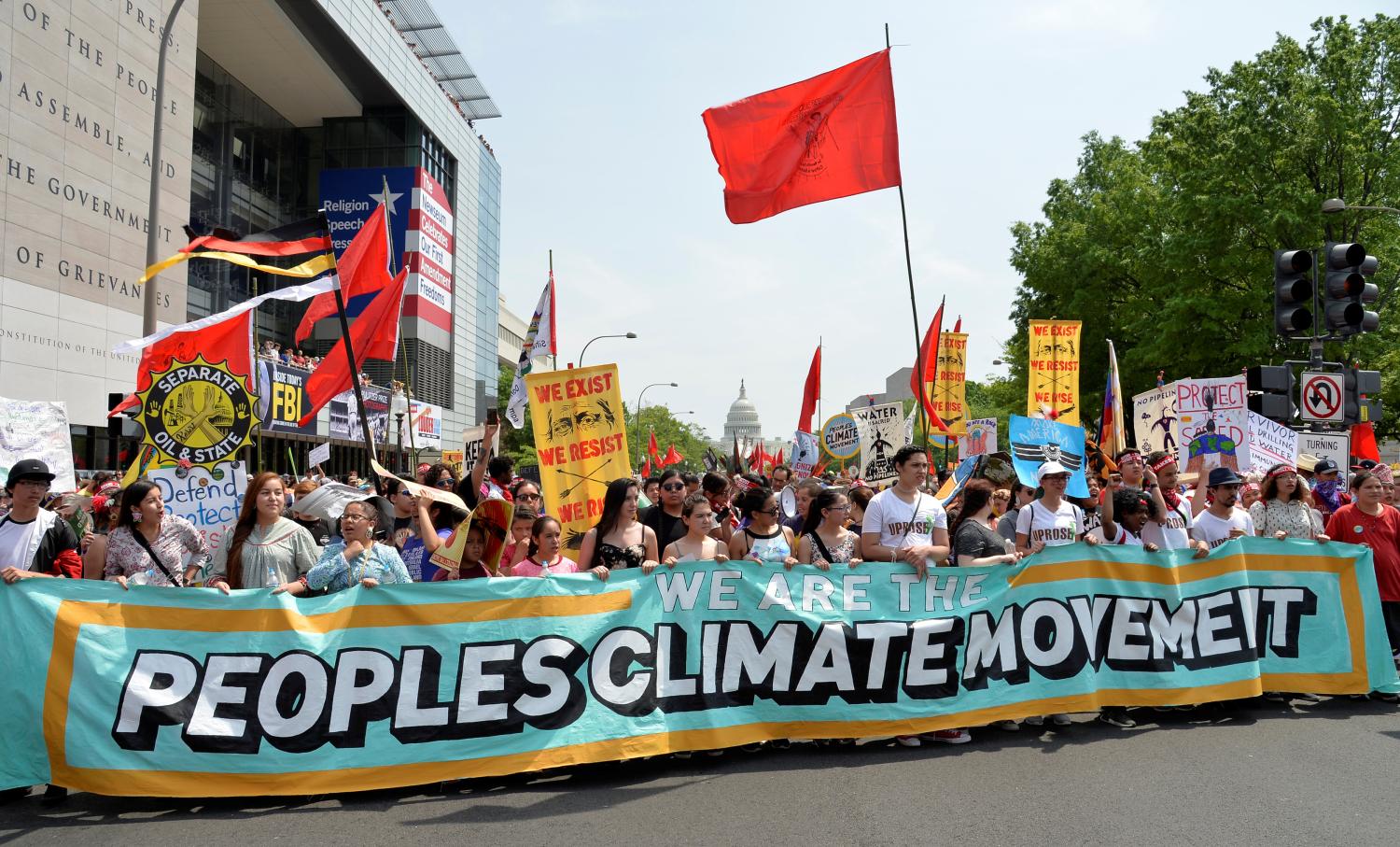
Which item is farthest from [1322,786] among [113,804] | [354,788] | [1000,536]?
[113,804]

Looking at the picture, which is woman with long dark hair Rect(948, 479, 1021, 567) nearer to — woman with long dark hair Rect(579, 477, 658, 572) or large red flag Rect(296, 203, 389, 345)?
woman with long dark hair Rect(579, 477, 658, 572)

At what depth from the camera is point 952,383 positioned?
19344mm

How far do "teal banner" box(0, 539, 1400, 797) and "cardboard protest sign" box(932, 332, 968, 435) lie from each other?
12036 millimetres

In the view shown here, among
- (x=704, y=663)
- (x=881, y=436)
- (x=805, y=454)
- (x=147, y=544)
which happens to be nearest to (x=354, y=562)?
(x=147, y=544)

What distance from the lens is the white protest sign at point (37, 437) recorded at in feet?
28.6

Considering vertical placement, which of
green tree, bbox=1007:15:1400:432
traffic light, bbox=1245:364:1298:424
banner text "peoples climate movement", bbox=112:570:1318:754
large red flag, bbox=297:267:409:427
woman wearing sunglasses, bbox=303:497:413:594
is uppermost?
green tree, bbox=1007:15:1400:432

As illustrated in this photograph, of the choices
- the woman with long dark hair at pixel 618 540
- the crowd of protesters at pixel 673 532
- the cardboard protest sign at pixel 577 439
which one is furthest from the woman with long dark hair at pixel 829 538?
the cardboard protest sign at pixel 577 439

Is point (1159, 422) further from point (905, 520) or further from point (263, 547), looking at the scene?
point (263, 547)

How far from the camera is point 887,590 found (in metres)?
6.43

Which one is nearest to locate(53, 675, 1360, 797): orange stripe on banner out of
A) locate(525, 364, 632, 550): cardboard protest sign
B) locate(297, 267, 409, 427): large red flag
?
locate(525, 364, 632, 550): cardboard protest sign

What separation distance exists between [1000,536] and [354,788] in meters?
4.14

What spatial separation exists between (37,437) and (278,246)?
2927mm

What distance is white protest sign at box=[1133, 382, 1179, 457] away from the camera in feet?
39.8

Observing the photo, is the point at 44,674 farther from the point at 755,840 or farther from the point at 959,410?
the point at 959,410
